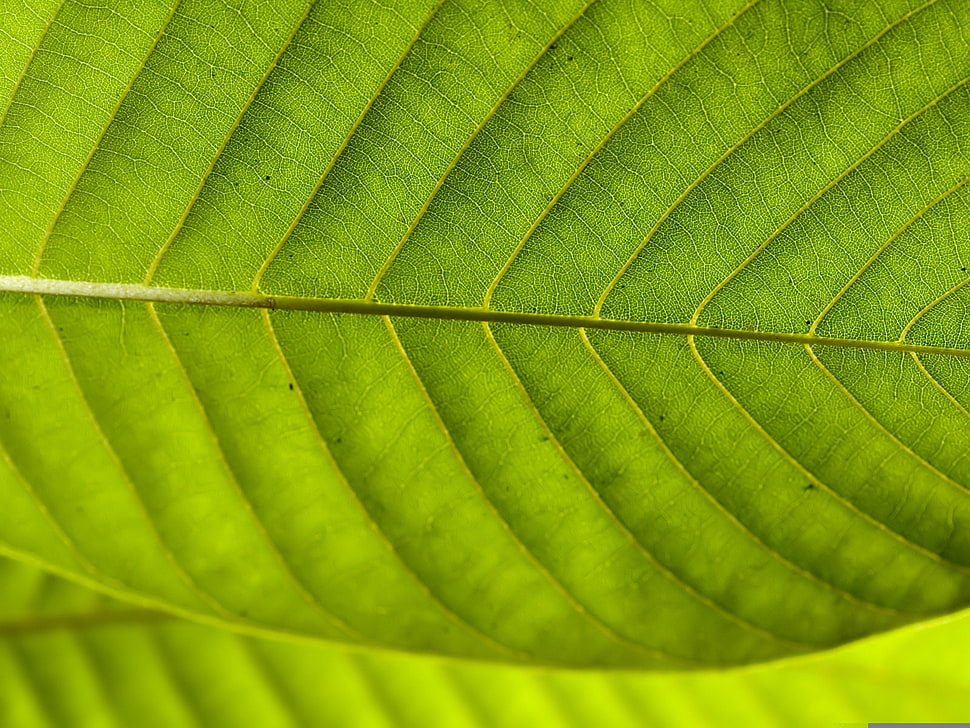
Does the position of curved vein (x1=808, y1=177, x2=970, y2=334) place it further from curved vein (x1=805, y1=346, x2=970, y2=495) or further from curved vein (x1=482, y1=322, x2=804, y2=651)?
curved vein (x1=482, y1=322, x2=804, y2=651)

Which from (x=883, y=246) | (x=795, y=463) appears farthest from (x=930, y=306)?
(x=795, y=463)

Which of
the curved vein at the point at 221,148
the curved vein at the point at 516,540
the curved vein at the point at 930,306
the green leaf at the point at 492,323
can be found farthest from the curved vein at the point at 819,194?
the curved vein at the point at 221,148

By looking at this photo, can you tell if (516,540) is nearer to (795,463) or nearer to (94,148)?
(795,463)

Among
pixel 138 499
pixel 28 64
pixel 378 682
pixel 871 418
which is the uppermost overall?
pixel 28 64

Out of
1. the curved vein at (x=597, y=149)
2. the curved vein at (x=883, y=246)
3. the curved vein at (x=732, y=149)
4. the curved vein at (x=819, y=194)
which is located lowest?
the curved vein at (x=883, y=246)

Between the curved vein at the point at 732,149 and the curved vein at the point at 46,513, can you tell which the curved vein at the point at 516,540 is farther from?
the curved vein at the point at 46,513
